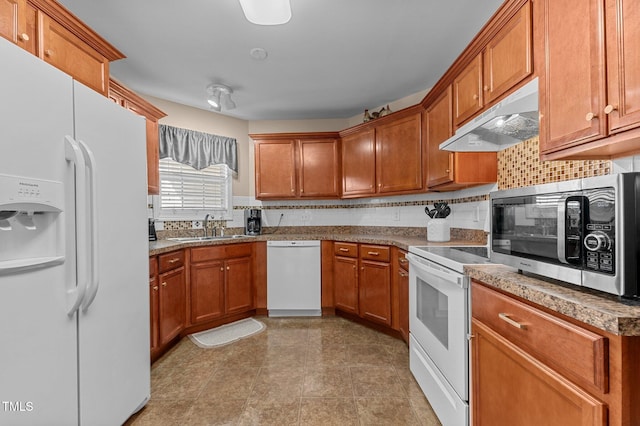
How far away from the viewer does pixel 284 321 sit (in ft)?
10.4

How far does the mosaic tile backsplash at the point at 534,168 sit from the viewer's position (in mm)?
1352

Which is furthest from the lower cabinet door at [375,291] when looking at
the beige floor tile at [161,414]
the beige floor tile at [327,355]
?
the beige floor tile at [161,414]

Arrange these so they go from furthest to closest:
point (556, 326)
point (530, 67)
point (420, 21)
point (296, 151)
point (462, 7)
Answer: point (296, 151)
point (420, 21)
point (462, 7)
point (530, 67)
point (556, 326)

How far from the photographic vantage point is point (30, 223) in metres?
1.04

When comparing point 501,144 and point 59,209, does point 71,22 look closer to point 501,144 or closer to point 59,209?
point 59,209

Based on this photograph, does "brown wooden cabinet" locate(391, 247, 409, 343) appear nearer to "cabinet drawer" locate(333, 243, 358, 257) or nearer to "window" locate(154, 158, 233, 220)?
"cabinet drawer" locate(333, 243, 358, 257)

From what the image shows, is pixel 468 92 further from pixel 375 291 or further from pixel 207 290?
pixel 207 290

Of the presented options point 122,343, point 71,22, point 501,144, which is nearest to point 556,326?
point 501,144

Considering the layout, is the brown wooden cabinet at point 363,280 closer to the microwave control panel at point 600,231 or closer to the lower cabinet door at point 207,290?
the lower cabinet door at point 207,290

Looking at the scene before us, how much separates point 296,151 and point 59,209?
108 inches

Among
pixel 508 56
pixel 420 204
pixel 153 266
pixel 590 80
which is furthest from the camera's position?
pixel 420 204

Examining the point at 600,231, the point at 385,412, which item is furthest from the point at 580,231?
the point at 385,412

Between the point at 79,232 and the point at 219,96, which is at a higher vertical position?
the point at 219,96

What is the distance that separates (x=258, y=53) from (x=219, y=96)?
0.88 meters
